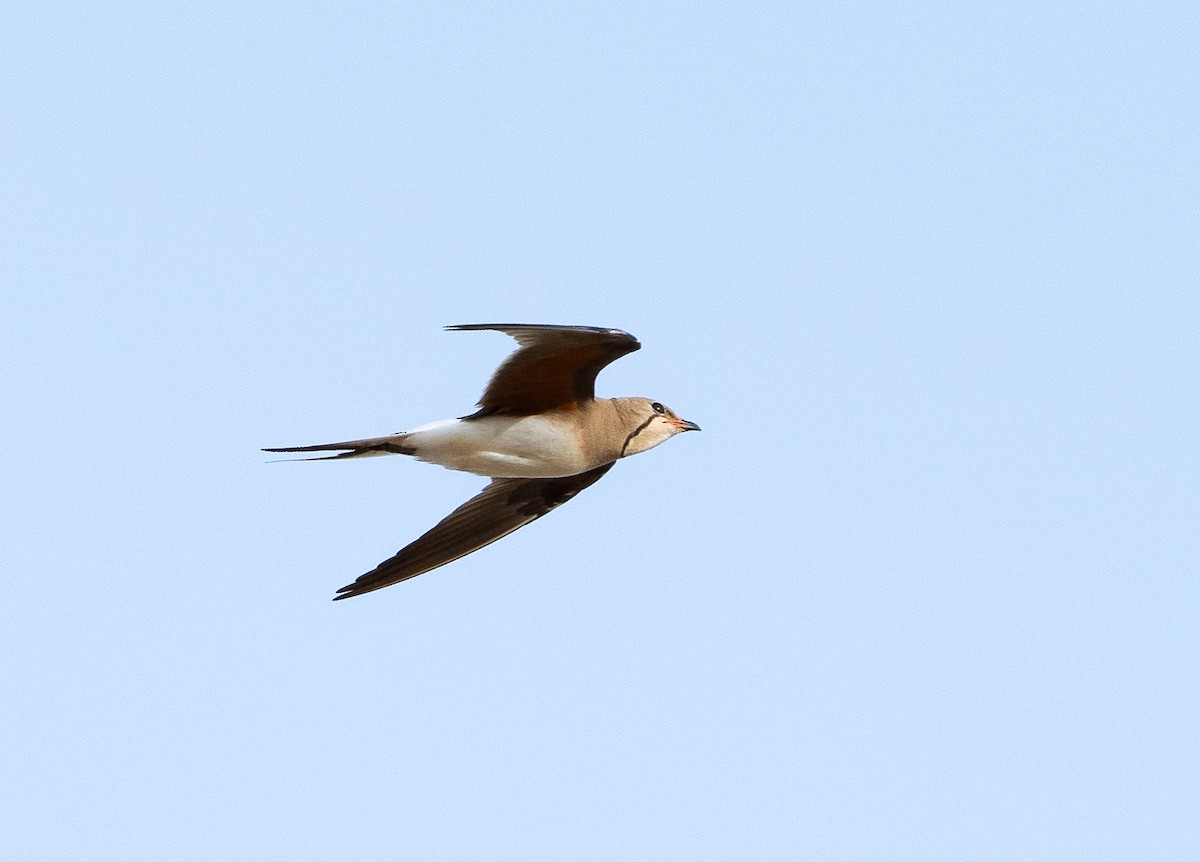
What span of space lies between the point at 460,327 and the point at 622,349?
5.49 feet

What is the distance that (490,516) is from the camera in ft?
42.4

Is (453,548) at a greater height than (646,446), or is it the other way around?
(646,446)

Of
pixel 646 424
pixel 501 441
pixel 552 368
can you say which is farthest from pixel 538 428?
pixel 646 424

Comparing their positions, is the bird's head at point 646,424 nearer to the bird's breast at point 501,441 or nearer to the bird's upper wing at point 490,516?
the bird's upper wing at point 490,516

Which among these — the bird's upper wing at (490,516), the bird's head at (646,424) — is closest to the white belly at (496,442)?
the bird's head at (646,424)

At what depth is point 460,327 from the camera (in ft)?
31.2

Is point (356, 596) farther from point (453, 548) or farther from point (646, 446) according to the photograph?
point (646, 446)

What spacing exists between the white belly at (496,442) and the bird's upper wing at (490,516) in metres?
1.03

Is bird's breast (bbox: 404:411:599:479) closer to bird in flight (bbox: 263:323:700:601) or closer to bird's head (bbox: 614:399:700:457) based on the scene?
bird in flight (bbox: 263:323:700:601)

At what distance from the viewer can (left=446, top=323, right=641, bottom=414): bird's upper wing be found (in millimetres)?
10578

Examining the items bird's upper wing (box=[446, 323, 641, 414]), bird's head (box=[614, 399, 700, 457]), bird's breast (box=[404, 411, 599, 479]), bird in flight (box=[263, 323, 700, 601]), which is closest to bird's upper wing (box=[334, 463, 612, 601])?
bird in flight (box=[263, 323, 700, 601])

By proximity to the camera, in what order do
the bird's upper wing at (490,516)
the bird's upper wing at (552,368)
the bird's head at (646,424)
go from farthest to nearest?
the bird's upper wing at (490,516)
the bird's head at (646,424)
the bird's upper wing at (552,368)

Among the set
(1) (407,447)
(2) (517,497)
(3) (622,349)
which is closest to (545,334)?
(3) (622,349)

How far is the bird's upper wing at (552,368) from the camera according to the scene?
34.7ft
